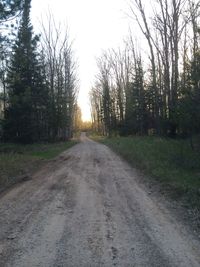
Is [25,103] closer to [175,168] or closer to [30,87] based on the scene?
[30,87]

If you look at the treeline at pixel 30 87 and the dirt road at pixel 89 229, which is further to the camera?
the treeline at pixel 30 87

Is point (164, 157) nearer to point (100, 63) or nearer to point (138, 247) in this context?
point (138, 247)

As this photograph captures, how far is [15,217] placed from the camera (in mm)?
7746

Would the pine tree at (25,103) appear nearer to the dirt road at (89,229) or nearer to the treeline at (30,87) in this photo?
the treeline at (30,87)

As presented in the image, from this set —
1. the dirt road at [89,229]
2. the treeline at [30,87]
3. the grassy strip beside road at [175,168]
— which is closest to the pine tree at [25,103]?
the treeline at [30,87]

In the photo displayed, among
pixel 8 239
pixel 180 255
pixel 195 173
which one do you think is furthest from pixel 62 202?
pixel 195 173

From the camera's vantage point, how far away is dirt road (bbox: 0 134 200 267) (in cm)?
535

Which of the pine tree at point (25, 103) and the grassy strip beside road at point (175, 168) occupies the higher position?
the pine tree at point (25, 103)

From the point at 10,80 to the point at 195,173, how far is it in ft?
79.4

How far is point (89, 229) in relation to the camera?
6.75 metres

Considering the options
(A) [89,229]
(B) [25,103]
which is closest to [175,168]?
(A) [89,229]

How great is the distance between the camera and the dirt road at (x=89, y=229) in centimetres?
535

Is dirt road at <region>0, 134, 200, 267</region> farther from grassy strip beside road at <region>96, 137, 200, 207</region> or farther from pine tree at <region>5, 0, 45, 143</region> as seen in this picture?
pine tree at <region>5, 0, 45, 143</region>

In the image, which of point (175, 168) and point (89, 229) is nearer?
point (89, 229)
